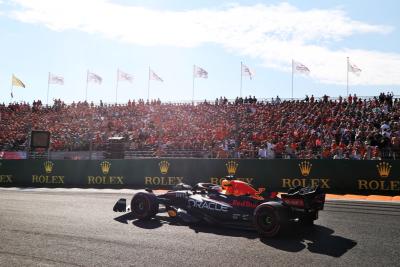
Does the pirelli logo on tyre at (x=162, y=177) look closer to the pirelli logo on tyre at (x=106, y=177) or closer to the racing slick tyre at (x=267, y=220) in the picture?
the pirelli logo on tyre at (x=106, y=177)

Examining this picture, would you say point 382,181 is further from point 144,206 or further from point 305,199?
point 144,206

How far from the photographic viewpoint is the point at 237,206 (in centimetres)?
952

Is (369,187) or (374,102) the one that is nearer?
(369,187)

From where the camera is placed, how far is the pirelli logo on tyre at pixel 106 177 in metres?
22.0

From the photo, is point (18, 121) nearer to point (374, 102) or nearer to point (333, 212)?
point (374, 102)

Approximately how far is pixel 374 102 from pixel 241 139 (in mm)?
7666

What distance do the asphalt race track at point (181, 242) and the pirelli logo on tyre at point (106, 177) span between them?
1007 centimetres

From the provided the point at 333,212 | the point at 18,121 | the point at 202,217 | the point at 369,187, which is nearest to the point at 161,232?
the point at 202,217

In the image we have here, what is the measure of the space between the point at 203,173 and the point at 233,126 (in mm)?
6422

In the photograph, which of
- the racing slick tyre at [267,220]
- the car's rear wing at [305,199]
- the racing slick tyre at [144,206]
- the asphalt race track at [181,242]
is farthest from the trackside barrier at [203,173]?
the racing slick tyre at [267,220]

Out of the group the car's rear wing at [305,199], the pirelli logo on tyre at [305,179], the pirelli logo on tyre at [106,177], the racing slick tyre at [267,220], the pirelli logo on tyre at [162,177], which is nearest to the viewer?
the racing slick tyre at [267,220]

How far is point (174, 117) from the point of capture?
101 feet

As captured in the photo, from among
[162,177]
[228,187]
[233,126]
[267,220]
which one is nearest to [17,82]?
[233,126]

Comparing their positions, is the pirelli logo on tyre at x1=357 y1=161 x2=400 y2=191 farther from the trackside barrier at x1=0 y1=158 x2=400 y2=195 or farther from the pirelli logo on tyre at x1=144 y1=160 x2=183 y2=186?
the pirelli logo on tyre at x1=144 y1=160 x2=183 y2=186
